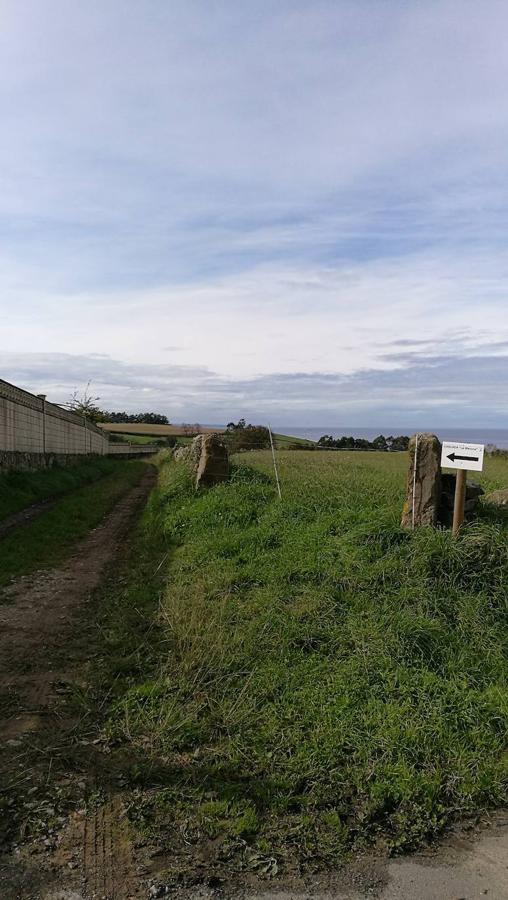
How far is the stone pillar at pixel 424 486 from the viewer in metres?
6.83

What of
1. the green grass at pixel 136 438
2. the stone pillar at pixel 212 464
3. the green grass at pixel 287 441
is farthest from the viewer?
the green grass at pixel 136 438

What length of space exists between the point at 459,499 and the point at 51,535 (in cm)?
669

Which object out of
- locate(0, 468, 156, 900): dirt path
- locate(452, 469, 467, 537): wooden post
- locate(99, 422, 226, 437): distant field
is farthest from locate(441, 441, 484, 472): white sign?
locate(99, 422, 226, 437): distant field

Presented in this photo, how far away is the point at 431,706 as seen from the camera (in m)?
4.35

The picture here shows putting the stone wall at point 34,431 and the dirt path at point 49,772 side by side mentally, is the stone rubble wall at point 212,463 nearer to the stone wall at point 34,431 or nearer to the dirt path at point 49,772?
the dirt path at point 49,772

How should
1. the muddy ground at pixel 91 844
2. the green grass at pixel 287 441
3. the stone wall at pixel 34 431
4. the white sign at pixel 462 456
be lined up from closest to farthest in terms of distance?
1. the muddy ground at pixel 91 844
2. the white sign at pixel 462 456
3. the green grass at pixel 287 441
4. the stone wall at pixel 34 431

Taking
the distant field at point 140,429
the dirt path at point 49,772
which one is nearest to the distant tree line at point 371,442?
the dirt path at point 49,772

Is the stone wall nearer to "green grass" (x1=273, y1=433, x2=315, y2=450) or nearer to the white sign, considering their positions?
"green grass" (x1=273, y1=433, x2=315, y2=450)

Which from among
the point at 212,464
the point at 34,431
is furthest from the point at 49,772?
the point at 34,431

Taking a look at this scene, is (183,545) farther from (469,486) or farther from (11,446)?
(11,446)

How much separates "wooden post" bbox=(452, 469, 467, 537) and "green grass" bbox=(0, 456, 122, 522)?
342 inches

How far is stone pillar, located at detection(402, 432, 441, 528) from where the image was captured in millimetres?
6828

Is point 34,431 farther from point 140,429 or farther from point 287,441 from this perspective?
point 140,429

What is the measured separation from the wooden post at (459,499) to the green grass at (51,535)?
197 inches
